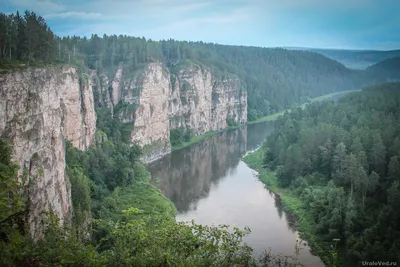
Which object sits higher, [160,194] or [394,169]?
[394,169]

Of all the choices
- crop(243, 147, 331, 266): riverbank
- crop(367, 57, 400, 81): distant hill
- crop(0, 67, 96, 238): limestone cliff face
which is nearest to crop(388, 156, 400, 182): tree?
crop(243, 147, 331, 266): riverbank

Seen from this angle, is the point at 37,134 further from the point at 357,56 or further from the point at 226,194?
the point at 357,56

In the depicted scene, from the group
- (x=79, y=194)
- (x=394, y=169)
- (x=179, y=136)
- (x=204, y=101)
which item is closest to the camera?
Answer: (x=79, y=194)

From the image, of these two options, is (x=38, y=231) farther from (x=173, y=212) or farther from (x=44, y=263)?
(x=173, y=212)

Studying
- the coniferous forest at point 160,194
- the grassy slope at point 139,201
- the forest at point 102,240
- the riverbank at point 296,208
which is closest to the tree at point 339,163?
the coniferous forest at point 160,194

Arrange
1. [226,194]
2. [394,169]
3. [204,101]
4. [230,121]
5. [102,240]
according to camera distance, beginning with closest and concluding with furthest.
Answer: [102,240] < [394,169] < [226,194] < [204,101] < [230,121]

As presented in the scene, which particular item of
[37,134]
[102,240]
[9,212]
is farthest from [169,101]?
[9,212]

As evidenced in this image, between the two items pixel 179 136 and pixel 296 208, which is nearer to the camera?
pixel 296 208

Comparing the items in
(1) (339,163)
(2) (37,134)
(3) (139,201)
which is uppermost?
(2) (37,134)

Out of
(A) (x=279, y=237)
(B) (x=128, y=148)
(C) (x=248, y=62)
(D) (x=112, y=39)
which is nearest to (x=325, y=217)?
(A) (x=279, y=237)
